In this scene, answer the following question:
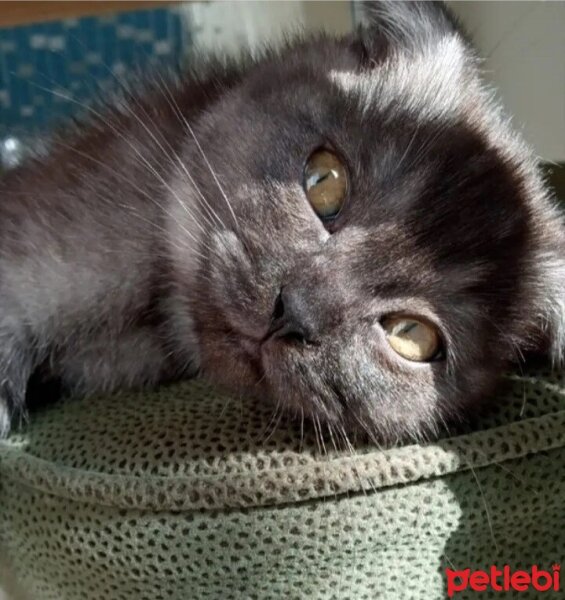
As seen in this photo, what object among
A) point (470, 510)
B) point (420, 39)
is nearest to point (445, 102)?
point (420, 39)

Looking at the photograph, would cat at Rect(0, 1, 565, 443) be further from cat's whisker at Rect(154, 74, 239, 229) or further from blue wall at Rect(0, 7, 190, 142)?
blue wall at Rect(0, 7, 190, 142)

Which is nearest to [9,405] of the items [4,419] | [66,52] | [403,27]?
[4,419]

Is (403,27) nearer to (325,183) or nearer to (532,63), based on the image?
(325,183)

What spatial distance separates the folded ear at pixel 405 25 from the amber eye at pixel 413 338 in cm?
39

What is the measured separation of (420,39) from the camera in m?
1.08

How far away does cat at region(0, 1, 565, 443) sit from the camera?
837 mm

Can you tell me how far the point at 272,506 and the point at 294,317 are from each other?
0.60 feet

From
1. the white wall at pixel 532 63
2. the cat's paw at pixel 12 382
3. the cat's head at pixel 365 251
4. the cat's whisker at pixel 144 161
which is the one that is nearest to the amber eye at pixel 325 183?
the cat's head at pixel 365 251

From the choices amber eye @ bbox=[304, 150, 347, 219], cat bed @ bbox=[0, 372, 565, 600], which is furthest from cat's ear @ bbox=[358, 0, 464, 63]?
cat bed @ bbox=[0, 372, 565, 600]

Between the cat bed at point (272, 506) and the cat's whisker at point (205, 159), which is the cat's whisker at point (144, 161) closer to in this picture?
the cat's whisker at point (205, 159)

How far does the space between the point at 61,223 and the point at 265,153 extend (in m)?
0.28

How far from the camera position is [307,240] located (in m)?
0.86

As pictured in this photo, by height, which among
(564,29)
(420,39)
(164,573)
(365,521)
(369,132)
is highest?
(564,29)

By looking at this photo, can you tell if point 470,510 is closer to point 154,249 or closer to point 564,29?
point 154,249
